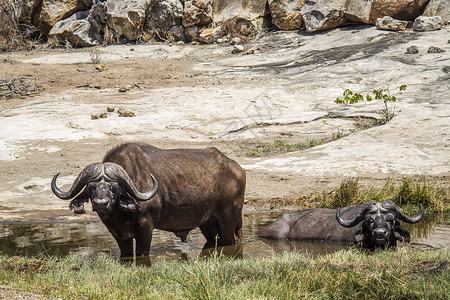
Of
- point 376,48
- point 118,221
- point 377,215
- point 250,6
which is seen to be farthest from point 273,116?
point 250,6

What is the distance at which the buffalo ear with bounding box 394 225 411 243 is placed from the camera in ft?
28.5

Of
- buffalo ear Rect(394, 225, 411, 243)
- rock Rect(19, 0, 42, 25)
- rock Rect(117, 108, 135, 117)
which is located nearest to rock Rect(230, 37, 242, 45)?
rock Rect(117, 108, 135, 117)

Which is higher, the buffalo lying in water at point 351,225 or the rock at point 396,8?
the rock at point 396,8

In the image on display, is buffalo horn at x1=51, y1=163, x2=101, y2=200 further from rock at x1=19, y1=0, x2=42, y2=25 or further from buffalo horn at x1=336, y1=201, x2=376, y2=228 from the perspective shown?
rock at x1=19, y1=0, x2=42, y2=25

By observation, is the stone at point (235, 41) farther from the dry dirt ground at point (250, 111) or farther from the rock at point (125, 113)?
the rock at point (125, 113)

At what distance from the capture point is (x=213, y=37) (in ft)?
86.4

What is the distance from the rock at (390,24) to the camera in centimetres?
2277

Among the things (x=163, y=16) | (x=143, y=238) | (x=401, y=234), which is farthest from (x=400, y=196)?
(x=163, y=16)

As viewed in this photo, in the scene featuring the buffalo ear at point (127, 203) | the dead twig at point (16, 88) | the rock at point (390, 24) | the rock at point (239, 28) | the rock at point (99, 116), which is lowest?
the dead twig at point (16, 88)

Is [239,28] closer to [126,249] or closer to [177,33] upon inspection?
[177,33]

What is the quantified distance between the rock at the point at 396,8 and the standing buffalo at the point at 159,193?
16.5 metres

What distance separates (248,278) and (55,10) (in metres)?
25.0

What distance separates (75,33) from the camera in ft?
89.8

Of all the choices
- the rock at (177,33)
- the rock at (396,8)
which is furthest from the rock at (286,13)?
the rock at (177,33)
